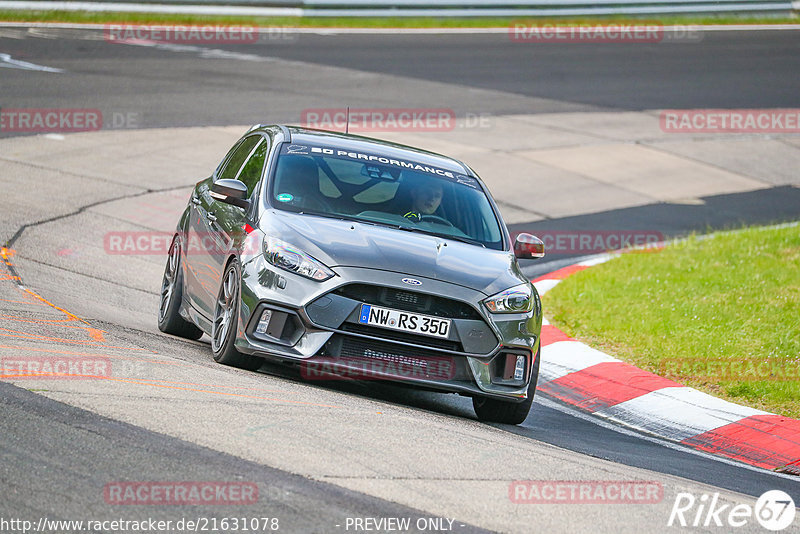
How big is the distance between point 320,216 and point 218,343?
1.06 meters

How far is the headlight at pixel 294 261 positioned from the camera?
714 centimetres

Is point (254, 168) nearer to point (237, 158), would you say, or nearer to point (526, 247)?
point (237, 158)

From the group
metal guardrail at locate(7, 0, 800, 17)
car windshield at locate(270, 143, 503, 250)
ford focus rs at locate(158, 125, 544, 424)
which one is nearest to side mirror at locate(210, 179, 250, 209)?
ford focus rs at locate(158, 125, 544, 424)

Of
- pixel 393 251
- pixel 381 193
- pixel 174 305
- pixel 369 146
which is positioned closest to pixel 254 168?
pixel 369 146

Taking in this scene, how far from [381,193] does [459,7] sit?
24.8 meters

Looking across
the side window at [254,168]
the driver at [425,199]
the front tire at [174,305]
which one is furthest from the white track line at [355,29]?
the driver at [425,199]

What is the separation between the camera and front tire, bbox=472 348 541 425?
7684 millimetres

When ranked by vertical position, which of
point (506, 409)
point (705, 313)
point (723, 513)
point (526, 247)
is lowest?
point (705, 313)

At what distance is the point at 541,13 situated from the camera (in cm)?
3272

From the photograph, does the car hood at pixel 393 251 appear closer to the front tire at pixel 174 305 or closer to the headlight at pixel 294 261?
the headlight at pixel 294 261

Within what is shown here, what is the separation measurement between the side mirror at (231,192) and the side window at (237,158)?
3.32 ft

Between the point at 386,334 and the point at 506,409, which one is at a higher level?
the point at 386,334

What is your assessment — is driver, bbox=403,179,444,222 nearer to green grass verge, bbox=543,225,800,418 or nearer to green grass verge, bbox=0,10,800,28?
green grass verge, bbox=543,225,800,418

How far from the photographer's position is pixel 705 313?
11266 mm
